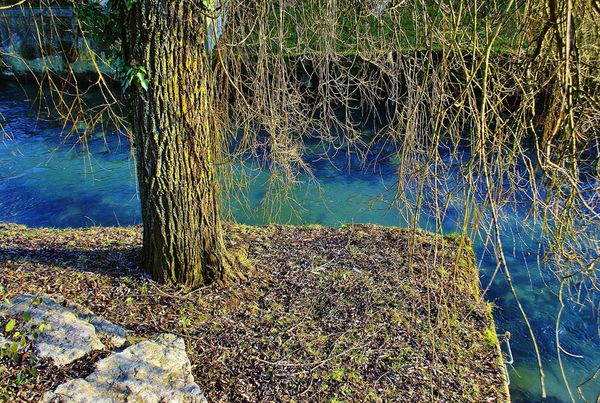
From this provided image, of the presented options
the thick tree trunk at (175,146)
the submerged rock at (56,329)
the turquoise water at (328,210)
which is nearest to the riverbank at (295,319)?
Answer: the submerged rock at (56,329)

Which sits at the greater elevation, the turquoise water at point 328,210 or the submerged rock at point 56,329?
the submerged rock at point 56,329

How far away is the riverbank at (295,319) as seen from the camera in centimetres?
323

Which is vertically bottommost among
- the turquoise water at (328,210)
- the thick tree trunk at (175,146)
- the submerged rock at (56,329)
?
the turquoise water at (328,210)

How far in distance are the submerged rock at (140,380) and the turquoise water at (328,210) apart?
5.72ft

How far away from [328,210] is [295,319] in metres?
3.32

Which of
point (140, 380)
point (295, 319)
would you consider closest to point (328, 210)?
point (295, 319)

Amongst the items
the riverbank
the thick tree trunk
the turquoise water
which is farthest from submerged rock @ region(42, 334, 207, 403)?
the turquoise water

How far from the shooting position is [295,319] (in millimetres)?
3787

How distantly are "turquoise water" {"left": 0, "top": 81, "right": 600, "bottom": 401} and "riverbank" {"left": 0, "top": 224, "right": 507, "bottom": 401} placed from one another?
82 centimetres

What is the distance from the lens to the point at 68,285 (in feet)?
12.2

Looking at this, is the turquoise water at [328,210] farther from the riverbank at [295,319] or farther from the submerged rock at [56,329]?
the submerged rock at [56,329]

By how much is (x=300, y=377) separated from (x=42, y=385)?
1454 mm

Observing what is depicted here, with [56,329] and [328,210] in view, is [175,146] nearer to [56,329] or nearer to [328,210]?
[56,329]

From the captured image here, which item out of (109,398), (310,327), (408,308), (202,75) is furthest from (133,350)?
(408,308)
